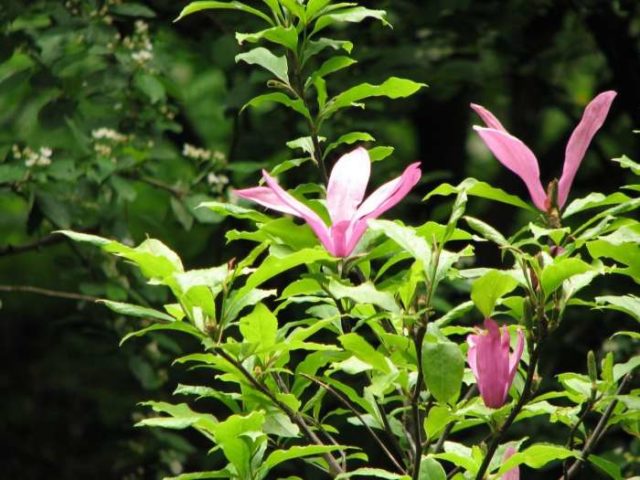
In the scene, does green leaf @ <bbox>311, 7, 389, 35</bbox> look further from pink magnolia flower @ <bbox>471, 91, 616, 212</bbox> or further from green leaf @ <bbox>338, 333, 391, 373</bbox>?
green leaf @ <bbox>338, 333, 391, 373</bbox>

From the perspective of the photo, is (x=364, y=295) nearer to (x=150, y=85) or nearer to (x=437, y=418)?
(x=437, y=418)

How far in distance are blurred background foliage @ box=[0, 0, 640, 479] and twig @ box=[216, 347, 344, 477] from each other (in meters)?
1.11

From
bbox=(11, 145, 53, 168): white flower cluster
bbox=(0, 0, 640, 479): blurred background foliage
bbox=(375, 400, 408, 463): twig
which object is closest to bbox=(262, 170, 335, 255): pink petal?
bbox=(375, 400, 408, 463): twig

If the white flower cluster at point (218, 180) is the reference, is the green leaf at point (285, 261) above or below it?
above

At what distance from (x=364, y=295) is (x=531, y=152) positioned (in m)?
0.28

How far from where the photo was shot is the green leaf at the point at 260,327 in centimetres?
119

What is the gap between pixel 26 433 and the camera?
13.8ft

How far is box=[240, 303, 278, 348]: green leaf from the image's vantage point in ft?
3.91

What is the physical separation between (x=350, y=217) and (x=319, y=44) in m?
0.29

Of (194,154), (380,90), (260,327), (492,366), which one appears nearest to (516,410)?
(492,366)

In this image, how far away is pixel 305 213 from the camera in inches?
46.5

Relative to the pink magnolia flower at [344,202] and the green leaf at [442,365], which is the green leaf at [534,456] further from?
the pink magnolia flower at [344,202]

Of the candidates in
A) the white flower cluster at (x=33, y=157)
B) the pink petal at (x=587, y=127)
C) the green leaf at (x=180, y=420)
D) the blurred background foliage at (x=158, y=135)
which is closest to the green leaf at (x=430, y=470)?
the green leaf at (x=180, y=420)

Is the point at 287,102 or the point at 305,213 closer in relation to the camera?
the point at 305,213
